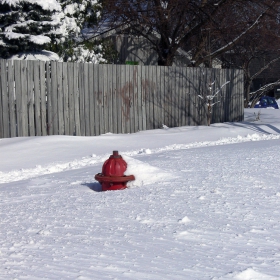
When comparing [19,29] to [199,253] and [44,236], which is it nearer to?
[44,236]

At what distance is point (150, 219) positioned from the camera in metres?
5.09

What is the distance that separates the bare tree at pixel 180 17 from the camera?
59.7ft

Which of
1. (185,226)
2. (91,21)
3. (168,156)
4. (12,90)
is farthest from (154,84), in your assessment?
(185,226)

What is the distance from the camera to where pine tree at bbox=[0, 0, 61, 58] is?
14.3 metres

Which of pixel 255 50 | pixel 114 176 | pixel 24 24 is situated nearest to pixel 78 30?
pixel 24 24

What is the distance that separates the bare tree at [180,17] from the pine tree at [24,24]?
14.2 feet

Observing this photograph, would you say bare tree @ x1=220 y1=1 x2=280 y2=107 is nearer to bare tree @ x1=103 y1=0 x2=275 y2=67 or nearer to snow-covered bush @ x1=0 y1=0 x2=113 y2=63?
bare tree @ x1=103 y1=0 x2=275 y2=67

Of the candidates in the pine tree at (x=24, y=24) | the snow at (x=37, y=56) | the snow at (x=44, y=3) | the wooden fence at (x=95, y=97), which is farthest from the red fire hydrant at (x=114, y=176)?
the snow at (x=37, y=56)

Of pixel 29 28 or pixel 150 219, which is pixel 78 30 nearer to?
pixel 29 28

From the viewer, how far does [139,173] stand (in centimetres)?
684

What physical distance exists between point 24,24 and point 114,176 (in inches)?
358

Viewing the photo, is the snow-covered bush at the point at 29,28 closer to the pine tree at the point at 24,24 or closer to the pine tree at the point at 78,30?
the pine tree at the point at 24,24

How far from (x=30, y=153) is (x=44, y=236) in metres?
5.33

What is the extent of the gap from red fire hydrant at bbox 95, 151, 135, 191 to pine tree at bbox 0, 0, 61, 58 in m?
8.53
